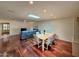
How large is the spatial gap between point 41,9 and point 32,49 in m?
0.70

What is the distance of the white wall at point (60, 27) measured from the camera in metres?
1.79

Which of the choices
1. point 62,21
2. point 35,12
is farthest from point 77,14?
point 35,12

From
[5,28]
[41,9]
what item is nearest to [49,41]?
[41,9]

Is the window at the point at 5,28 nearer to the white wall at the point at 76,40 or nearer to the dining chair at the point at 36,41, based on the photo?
the dining chair at the point at 36,41

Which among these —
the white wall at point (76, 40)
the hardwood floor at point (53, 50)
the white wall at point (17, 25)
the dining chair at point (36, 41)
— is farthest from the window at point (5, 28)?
the white wall at point (76, 40)

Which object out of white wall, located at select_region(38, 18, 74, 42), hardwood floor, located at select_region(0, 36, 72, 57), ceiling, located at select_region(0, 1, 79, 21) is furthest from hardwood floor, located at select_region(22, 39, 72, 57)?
ceiling, located at select_region(0, 1, 79, 21)

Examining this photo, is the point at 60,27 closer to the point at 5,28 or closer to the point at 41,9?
the point at 41,9

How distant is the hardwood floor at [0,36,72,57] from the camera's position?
1729mm

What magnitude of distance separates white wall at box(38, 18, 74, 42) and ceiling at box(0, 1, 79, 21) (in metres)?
0.09

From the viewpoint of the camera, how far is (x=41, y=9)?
1732 millimetres

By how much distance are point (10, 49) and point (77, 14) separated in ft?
4.14

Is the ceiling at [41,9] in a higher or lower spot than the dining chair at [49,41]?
higher

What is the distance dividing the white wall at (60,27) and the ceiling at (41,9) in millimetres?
91

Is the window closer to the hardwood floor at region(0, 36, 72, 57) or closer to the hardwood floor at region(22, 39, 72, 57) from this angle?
the hardwood floor at region(0, 36, 72, 57)
